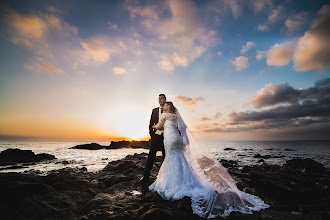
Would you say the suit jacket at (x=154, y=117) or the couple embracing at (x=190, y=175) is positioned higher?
the suit jacket at (x=154, y=117)

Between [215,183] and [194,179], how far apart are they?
0.64m

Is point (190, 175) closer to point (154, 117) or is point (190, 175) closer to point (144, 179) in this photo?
point (144, 179)

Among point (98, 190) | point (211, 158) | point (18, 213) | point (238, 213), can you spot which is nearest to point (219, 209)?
point (238, 213)

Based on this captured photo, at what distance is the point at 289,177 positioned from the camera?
709 cm

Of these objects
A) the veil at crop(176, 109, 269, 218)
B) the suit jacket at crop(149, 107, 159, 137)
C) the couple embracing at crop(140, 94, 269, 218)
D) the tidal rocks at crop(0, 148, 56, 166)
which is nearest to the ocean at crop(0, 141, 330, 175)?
the tidal rocks at crop(0, 148, 56, 166)

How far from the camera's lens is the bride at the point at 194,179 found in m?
3.82

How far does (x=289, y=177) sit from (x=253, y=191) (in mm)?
2750

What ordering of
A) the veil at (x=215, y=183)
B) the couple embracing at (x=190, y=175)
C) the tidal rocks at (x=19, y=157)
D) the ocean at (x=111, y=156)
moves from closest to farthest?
the veil at (x=215, y=183), the couple embracing at (x=190, y=175), the ocean at (x=111, y=156), the tidal rocks at (x=19, y=157)

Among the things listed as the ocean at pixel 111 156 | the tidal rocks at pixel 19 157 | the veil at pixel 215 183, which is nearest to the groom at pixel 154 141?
the veil at pixel 215 183

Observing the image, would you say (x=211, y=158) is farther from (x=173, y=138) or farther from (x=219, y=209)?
(x=219, y=209)

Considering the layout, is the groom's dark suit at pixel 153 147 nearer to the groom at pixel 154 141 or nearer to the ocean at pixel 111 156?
the groom at pixel 154 141

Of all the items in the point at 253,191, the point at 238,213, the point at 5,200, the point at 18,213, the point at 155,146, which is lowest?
the point at 253,191

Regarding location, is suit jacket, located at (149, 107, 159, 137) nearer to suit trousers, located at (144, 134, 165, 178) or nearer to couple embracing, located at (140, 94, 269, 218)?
couple embracing, located at (140, 94, 269, 218)

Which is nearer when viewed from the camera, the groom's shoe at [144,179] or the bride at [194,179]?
the bride at [194,179]
